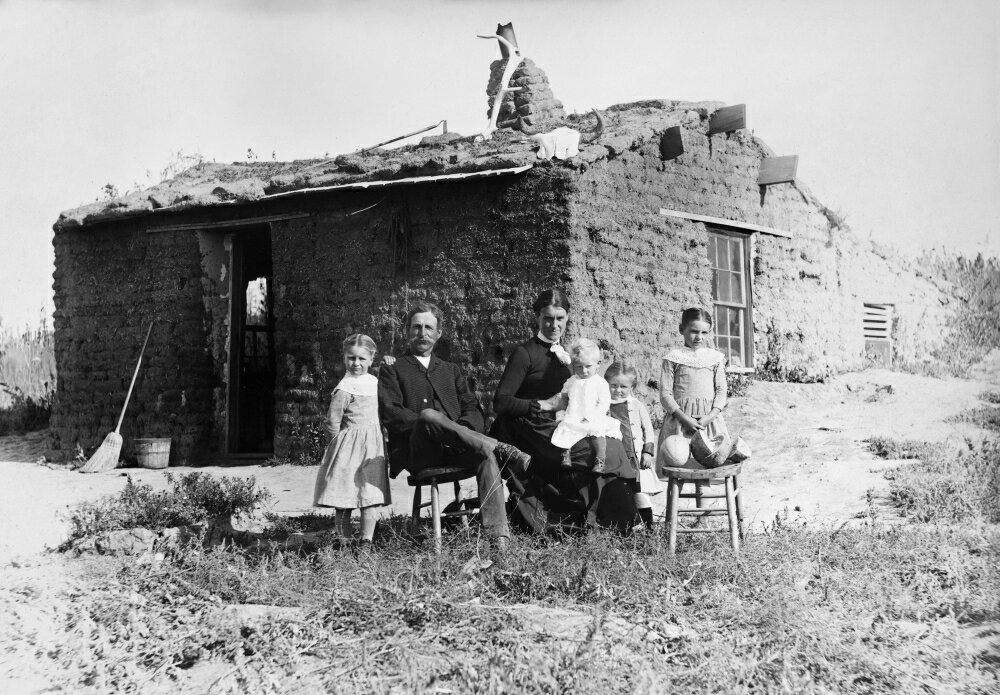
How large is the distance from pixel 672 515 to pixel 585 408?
73 cm

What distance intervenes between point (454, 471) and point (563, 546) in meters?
0.71

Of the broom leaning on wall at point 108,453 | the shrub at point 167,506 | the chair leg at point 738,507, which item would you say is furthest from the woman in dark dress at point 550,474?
the broom leaning on wall at point 108,453

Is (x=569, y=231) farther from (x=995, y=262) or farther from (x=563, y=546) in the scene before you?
(x=995, y=262)

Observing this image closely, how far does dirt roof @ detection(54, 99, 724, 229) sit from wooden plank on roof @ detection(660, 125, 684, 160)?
0.09 meters

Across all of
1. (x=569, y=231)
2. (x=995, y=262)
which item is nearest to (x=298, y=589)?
(x=569, y=231)

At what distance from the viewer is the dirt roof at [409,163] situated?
800 cm

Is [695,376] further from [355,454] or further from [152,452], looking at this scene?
[152,452]

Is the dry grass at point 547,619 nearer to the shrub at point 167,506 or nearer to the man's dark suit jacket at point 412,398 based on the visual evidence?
the man's dark suit jacket at point 412,398

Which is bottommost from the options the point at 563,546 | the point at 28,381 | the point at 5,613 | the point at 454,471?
the point at 5,613

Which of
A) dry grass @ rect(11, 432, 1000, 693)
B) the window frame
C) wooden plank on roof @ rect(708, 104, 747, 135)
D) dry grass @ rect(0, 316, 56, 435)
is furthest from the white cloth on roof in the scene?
dry grass @ rect(0, 316, 56, 435)

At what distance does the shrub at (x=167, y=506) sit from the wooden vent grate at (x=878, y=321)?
790 centimetres

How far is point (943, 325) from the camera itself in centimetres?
1199

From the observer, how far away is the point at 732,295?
9445 millimetres

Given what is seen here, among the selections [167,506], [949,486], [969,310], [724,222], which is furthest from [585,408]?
[969,310]
